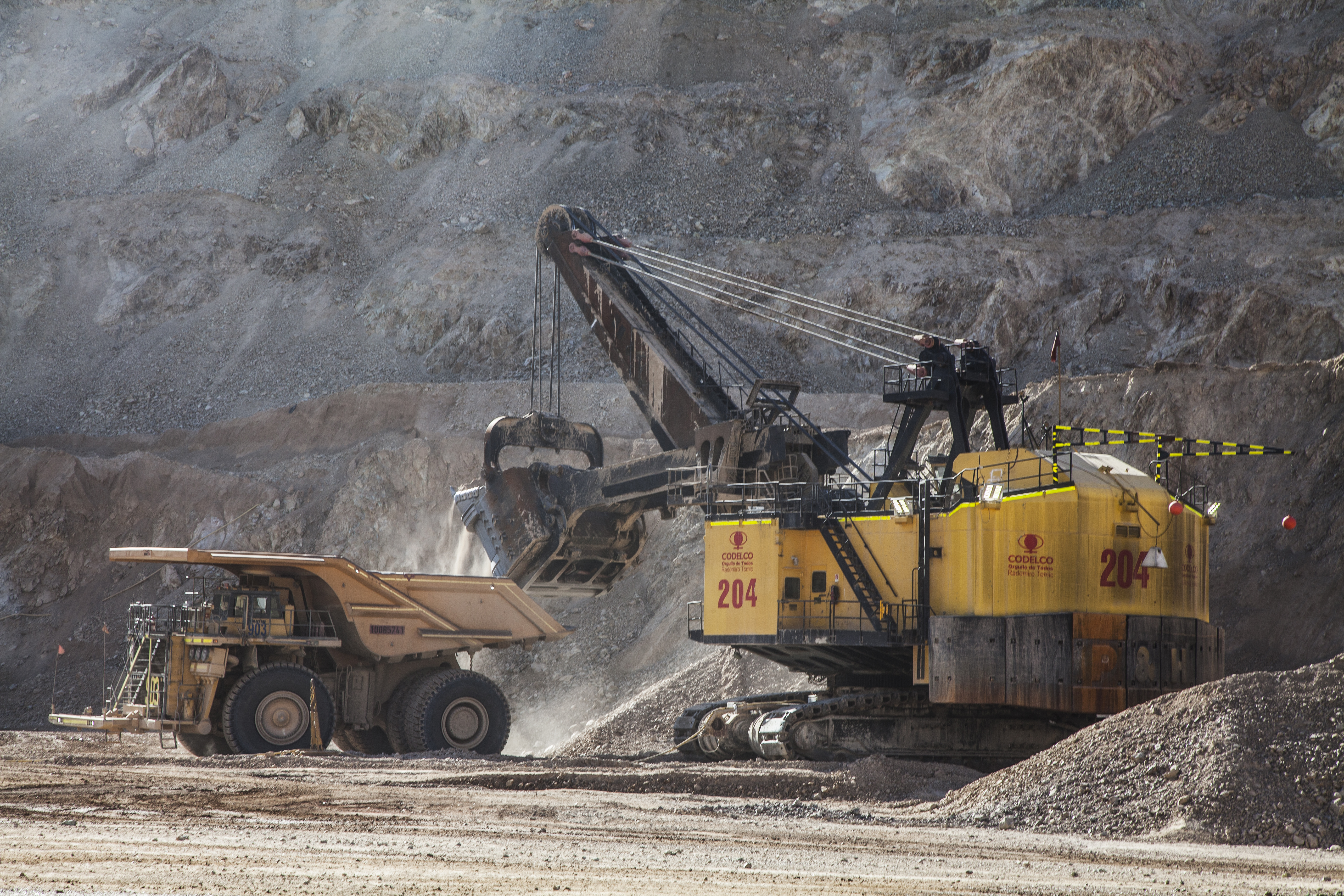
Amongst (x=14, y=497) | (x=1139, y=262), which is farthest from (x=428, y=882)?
(x=1139, y=262)

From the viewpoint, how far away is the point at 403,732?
58.2 feet

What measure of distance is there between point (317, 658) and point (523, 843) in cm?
923

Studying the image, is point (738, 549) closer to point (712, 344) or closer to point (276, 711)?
point (712, 344)

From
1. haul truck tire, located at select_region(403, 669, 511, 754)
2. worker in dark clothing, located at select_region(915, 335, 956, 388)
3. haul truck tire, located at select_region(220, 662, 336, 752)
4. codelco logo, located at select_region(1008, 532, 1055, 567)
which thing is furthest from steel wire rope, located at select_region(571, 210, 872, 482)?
haul truck tire, located at select_region(220, 662, 336, 752)

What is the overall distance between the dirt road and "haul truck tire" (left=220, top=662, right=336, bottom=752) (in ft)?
5.33

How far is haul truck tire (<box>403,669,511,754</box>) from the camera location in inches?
696

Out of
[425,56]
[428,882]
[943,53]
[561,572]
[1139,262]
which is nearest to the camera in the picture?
[428,882]

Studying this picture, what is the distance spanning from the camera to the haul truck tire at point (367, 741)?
1839cm

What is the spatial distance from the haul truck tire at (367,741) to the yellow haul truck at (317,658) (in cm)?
2

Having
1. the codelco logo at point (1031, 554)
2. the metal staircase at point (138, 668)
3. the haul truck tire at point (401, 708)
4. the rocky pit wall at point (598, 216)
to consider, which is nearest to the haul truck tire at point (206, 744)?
the metal staircase at point (138, 668)

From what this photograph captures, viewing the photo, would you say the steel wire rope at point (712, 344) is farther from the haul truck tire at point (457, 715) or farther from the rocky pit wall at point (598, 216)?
the haul truck tire at point (457, 715)

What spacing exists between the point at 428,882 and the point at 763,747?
9559 millimetres

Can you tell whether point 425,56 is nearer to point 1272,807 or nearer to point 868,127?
point 868,127

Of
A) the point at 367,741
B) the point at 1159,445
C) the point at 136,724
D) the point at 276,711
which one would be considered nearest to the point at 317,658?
the point at 276,711
